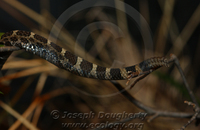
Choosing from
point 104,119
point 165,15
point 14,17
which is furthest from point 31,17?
point 165,15

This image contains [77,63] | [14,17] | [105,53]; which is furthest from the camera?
[105,53]

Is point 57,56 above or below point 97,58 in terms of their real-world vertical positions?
below

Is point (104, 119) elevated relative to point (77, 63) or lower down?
lower down

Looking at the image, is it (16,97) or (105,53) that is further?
(105,53)

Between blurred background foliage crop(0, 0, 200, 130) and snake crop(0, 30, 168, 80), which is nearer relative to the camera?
snake crop(0, 30, 168, 80)

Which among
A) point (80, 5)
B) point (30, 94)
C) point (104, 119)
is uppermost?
point (80, 5)

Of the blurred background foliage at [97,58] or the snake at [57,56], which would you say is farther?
Answer: the blurred background foliage at [97,58]

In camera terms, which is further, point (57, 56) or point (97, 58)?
point (97, 58)

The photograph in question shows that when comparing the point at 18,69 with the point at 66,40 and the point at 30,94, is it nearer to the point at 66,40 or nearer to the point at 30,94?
the point at 30,94

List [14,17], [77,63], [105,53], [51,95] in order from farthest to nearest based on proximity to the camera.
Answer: [105,53], [51,95], [14,17], [77,63]
